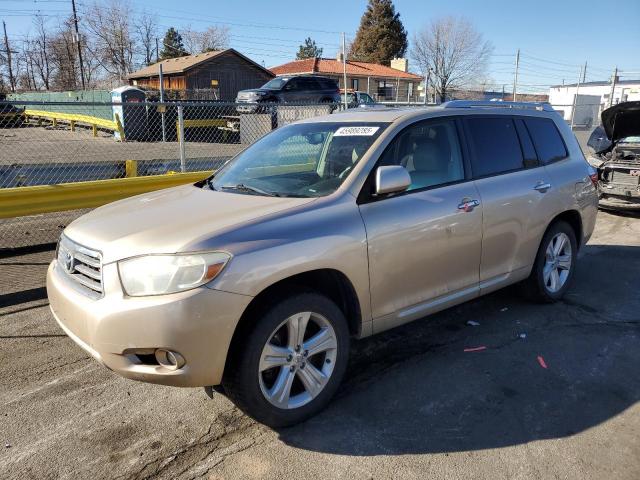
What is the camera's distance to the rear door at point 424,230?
3.25m

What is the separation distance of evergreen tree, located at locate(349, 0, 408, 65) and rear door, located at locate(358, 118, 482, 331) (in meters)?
66.5

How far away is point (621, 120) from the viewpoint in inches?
357

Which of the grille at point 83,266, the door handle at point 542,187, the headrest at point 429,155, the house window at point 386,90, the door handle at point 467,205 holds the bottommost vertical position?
the grille at point 83,266

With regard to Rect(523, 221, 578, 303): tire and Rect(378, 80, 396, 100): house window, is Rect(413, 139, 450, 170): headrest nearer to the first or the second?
Rect(523, 221, 578, 303): tire

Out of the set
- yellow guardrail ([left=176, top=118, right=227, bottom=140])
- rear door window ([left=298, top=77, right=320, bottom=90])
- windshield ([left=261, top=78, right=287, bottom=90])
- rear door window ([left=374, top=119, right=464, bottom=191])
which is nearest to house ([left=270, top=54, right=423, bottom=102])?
rear door window ([left=298, top=77, right=320, bottom=90])

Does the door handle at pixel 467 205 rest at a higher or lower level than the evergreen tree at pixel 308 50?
lower

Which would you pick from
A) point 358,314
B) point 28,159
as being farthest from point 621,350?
point 28,159

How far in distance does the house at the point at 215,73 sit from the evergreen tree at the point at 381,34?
25.3 m

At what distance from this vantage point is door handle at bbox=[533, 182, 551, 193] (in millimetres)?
4395

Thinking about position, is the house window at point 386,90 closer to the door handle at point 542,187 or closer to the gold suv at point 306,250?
the door handle at point 542,187

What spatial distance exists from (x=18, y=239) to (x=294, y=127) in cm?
456

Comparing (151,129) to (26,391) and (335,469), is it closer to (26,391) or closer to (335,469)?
(26,391)

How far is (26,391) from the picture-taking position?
338 centimetres

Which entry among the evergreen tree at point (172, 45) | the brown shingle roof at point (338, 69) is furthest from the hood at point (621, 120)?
the evergreen tree at point (172, 45)
